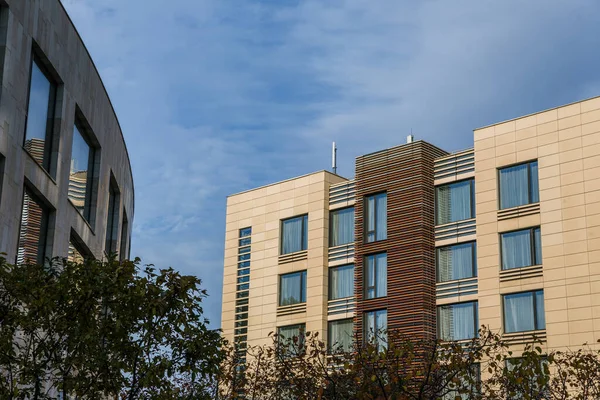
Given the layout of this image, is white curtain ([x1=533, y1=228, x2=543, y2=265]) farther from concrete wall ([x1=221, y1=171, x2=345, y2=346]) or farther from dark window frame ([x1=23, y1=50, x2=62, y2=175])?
dark window frame ([x1=23, y1=50, x2=62, y2=175])

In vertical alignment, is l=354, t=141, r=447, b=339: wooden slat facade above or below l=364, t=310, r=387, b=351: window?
above

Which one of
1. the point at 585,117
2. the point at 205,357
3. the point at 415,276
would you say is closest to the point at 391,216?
the point at 415,276

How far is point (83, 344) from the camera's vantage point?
17328mm

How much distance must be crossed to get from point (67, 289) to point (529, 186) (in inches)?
1189

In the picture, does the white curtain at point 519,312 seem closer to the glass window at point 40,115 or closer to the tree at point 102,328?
the glass window at point 40,115

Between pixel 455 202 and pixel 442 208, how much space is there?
793mm

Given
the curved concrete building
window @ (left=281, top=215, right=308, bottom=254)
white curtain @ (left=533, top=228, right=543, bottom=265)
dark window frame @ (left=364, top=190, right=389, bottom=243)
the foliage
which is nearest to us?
the foliage

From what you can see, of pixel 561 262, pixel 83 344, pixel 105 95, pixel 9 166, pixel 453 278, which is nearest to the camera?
pixel 83 344

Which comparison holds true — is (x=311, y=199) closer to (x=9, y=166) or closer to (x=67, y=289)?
(x=9, y=166)

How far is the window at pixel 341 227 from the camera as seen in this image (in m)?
51.5

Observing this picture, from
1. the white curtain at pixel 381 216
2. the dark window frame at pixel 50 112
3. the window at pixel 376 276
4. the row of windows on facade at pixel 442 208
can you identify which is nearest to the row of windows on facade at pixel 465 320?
the window at pixel 376 276

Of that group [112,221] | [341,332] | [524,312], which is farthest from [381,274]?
[112,221]

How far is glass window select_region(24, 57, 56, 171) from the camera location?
2706 centimetres

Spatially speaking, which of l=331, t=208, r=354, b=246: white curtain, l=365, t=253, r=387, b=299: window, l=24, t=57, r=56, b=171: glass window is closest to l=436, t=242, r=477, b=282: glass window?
l=365, t=253, r=387, b=299: window
